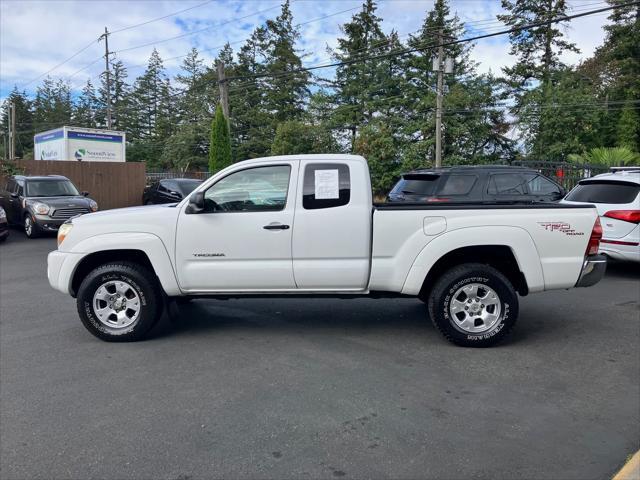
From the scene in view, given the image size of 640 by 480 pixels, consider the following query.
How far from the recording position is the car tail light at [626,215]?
814cm

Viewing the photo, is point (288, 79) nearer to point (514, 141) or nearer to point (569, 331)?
point (514, 141)

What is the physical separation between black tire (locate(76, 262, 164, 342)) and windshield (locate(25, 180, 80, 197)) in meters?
11.2

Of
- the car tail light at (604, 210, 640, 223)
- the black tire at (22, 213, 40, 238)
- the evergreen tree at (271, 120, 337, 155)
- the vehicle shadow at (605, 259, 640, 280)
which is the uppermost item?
the evergreen tree at (271, 120, 337, 155)

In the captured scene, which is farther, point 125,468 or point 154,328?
point 154,328

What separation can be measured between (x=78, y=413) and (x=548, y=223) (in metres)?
4.40

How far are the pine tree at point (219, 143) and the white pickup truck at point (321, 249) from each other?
56.9 ft

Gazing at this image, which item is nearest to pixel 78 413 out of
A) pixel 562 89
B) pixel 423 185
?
pixel 423 185

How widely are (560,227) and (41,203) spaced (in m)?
13.3

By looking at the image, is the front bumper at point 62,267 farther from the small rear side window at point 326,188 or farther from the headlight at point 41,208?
the headlight at point 41,208

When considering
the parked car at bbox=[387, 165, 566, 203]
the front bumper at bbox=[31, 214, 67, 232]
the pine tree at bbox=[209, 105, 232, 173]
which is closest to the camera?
the parked car at bbox=[387, 165, 566, 203]

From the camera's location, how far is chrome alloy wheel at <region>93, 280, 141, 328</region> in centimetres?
543

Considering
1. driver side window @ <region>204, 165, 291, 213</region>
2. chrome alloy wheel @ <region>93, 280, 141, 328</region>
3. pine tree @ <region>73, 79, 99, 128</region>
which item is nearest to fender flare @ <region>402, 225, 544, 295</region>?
driver side window @ <region>204, 165, 291, 213</region>

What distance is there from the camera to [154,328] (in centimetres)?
598

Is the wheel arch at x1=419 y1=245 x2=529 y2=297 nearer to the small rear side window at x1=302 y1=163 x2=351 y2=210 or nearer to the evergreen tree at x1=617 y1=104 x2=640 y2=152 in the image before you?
the small rear side window at x1=302 y1=163 x2=351 y2=210
